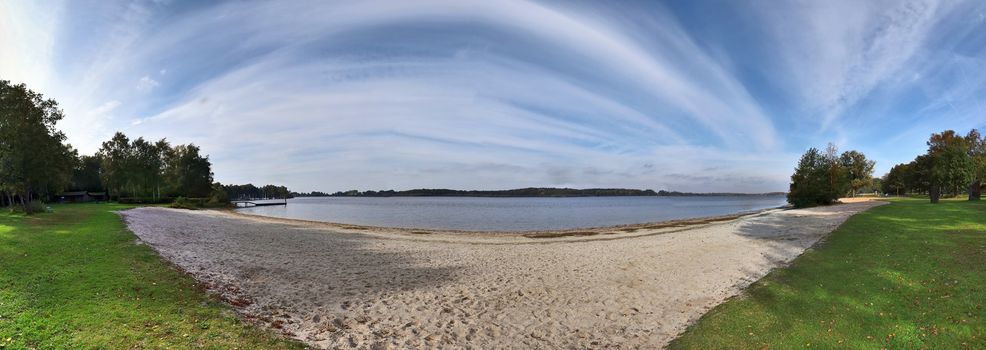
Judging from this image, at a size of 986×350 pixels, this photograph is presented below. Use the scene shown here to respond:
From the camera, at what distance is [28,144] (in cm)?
3102

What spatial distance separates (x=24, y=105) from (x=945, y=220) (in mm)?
63452

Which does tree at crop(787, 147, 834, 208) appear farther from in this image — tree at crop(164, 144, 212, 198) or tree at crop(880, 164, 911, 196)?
tree at crop(164, 144, 212, 198)

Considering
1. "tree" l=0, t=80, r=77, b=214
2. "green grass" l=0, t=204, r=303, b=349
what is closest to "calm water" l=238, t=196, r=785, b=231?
"tree" l=0, t=80, r=77, b=214

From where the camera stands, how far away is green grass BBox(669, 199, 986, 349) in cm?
789

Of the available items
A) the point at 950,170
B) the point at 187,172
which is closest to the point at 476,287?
the point at 950,170

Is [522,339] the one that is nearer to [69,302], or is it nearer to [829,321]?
[829,321]

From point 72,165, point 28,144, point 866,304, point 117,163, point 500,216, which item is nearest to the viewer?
point 866,304

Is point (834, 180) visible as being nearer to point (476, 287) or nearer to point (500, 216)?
point (500, 216)

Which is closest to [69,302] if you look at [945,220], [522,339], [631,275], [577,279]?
[522,339]

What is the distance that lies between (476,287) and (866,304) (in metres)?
9.89

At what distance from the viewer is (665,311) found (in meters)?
11.1

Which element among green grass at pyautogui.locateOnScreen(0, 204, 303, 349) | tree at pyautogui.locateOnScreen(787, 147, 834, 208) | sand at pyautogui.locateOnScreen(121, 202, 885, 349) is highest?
tree at pyautogui.locateOnScreen(787, 147, 834, 208)

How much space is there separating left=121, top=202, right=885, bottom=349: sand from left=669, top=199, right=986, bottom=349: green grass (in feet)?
3.79

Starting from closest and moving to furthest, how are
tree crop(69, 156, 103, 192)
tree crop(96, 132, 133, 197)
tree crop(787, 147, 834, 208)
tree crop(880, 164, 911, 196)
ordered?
tree crop(787, 147, 834, 208)
tree crop(96, 132, 133, 197)
tree crop(69, 156, 103, 192)
tree crop(880, 164, 911, 196)
